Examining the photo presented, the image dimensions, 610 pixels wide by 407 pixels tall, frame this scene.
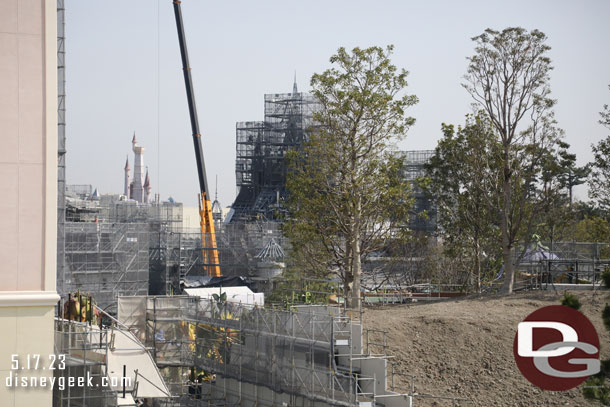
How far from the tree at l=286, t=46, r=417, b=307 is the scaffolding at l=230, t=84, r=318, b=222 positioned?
5016 centimetres

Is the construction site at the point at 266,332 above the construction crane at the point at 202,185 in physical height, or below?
below

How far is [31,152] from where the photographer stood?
1347 cm

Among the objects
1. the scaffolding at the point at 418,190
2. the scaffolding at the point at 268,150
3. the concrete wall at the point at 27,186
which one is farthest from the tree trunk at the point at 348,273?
the scaffolding at the point at 268,150

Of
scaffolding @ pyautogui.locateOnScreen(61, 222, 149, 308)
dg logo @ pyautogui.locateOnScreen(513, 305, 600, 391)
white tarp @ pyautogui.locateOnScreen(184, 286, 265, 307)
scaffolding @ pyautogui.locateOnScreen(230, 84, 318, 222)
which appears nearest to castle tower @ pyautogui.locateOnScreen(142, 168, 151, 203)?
scaffolding @ pyautogui.locateOnScreen(230, 84, 318, 222)

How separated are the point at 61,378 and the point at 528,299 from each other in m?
14.7

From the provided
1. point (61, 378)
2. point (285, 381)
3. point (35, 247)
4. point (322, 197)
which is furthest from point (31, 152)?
point (322, 197)

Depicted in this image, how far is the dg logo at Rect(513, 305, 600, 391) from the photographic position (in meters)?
19.9

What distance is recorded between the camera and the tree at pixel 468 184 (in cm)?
3466

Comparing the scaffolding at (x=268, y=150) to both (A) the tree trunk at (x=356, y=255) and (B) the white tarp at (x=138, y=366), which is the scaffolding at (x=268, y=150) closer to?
(A) the tree trunk at (x=356, y=255)

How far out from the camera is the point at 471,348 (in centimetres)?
2214

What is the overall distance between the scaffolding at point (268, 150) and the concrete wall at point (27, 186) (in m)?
65.0

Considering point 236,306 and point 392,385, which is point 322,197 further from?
point 392,385

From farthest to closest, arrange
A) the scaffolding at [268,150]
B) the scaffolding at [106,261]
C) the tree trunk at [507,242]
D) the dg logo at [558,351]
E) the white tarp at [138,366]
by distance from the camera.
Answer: the scaffolding at [268,150], the scaffolding at [106,261], the tree trunk at [507,242], the white tarp at [138,366], the dg logo at [558,351]

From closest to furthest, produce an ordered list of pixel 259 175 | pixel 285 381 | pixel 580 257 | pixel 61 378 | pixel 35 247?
pixel 35 247 → pixel 61 378 → pixel 285 381 → pixel 580 257 → pixel 259 175
